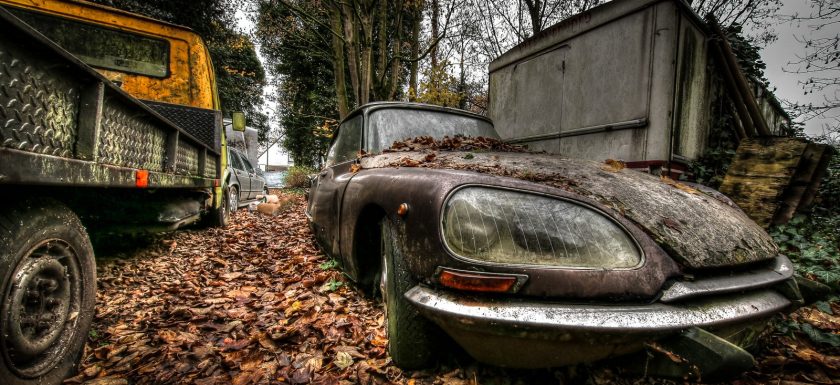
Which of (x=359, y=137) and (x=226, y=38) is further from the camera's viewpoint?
(x=226, y=38)

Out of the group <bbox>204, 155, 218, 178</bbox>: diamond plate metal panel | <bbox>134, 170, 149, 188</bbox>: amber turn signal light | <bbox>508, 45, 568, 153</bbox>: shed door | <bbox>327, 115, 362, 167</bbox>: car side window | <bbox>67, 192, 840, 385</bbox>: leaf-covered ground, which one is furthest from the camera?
<bbox>508, 45, 568, 153</bbox>: shed door

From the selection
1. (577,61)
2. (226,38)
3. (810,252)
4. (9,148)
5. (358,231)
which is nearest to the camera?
(9,148)

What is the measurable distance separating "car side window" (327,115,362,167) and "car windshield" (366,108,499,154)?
0.55ft

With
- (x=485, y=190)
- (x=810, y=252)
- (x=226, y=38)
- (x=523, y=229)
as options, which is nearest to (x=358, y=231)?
(x=485, y=190)

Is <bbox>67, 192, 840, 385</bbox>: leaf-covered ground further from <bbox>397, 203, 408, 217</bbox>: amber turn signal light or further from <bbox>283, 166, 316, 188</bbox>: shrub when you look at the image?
<bbox>283, 166, 316, 188</bbox>: shrub

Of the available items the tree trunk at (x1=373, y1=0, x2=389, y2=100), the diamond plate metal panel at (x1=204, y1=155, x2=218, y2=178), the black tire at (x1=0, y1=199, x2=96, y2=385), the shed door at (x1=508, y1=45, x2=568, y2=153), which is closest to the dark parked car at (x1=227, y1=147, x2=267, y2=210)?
the diamond plate metal panel at (x1=204, y1=155, x2=218, y2=178)

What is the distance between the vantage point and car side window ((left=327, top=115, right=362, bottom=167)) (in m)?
2.84

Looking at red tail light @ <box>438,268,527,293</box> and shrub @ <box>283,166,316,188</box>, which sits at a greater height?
shrub @ <box>283,166,316,188</box>

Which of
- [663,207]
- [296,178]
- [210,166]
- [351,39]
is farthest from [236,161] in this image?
[663,207]

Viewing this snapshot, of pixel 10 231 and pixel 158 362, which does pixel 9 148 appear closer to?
pixel 10 231

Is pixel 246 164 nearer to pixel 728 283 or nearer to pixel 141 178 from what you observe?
pixel 141 178

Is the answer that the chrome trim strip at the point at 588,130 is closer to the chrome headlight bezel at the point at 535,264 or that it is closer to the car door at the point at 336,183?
the car door at the point at 336,183

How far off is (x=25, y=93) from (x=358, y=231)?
142 centimetres

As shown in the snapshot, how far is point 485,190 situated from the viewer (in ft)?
4.32
